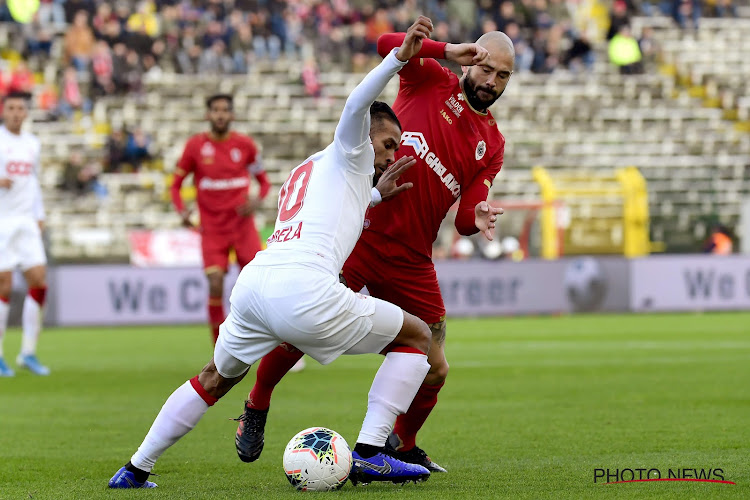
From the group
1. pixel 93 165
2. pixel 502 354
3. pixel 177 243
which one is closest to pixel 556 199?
pixel 177 243

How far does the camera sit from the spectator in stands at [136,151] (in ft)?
91.4

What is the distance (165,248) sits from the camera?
24750 mm

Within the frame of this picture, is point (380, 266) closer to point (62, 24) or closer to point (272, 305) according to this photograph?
point (272, 305)

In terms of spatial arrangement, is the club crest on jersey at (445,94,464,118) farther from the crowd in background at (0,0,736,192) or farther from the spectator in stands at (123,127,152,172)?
the spectator in stands at (123,127,152,172)

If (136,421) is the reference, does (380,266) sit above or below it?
above

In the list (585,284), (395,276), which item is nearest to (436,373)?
(395,276)

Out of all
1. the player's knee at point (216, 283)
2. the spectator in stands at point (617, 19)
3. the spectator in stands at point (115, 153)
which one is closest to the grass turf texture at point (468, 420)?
the player's knee at point (216, 283)

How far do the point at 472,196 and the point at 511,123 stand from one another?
24.9 m

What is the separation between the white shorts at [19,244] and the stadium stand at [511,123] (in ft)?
41.7

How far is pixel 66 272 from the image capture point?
71.6ft

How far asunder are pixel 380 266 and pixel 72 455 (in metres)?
2.10

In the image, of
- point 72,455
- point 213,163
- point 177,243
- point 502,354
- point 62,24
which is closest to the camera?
point 72,455

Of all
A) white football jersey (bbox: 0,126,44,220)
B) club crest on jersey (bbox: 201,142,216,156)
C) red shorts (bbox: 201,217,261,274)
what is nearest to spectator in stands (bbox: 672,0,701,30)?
red shorts (bbox: 201,217,261,274)

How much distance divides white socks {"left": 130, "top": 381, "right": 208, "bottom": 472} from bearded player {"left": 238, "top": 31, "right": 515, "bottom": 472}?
835mm
